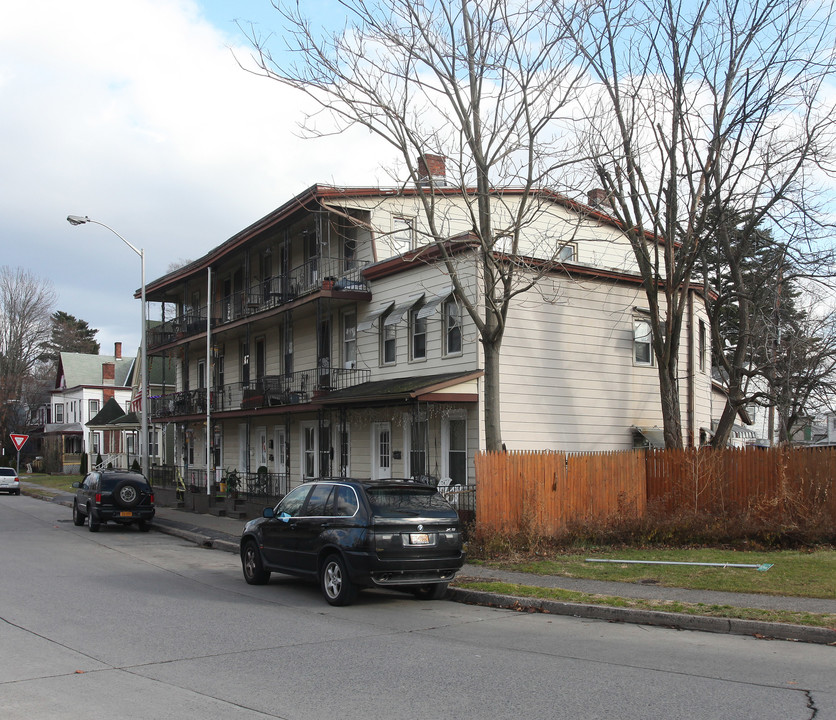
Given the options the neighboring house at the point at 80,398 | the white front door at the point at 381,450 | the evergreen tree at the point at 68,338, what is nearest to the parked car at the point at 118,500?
the white front door at the point at 381,450

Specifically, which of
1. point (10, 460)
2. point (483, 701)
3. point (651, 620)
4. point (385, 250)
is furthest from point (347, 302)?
point (10, 460)

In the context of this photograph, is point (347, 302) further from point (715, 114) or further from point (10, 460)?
point (10, 460)

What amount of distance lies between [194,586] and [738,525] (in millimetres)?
10190

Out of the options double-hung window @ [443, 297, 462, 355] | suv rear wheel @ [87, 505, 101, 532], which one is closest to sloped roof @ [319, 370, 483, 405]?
double-hung window @ [443, 297, 462, 355]

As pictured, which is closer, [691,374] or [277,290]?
[691,374]

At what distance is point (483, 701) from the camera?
642 cm

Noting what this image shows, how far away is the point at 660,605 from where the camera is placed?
33.7 feet

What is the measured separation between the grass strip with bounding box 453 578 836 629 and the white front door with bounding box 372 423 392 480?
984 centimetres

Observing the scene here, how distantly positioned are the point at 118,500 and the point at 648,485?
47.9 ft

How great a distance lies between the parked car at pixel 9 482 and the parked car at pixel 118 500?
76.7ft

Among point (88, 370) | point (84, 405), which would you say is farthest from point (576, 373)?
point (88, 370)

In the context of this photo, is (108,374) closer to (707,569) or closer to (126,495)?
(126,495)

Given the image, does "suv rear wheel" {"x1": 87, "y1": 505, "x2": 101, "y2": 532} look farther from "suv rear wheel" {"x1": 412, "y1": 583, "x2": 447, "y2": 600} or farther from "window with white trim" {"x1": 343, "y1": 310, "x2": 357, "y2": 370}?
"suv rear wheel" {"x1": 412, "y1": 583, "x2": 447, "y2": 600}

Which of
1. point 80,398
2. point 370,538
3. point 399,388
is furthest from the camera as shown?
point 80,398
